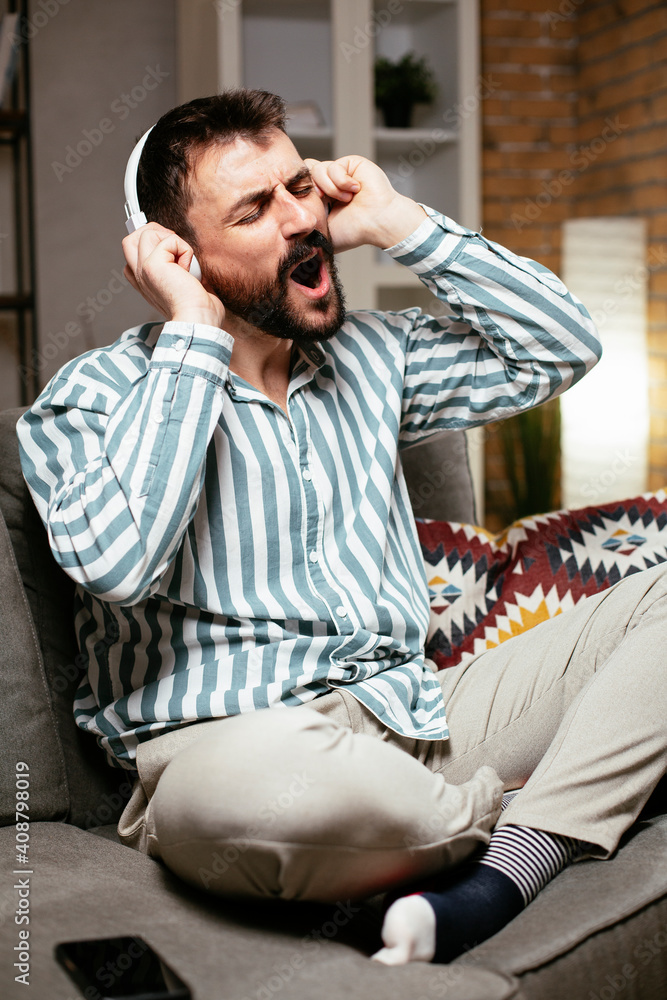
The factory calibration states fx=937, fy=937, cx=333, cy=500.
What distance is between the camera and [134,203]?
1.34 meters

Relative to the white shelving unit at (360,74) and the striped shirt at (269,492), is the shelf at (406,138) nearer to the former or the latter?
the white shelving unit at (360,74)

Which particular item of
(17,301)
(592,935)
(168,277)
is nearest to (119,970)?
(592,935)

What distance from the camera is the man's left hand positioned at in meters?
1.45

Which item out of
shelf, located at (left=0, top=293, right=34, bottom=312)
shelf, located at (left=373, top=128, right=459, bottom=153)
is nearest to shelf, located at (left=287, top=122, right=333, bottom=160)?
shelf, located at (left=373, top=128, right=459, bottom=153)

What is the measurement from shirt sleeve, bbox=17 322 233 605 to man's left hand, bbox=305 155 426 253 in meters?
0.42

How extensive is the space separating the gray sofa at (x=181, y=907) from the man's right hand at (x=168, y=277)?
0.31 meters

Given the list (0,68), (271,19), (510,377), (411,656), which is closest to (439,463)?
(510,377)

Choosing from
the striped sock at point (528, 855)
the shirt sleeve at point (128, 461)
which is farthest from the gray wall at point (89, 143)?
the striped sock at point (528, 855)

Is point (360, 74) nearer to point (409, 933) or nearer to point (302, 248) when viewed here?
point (302, 248)

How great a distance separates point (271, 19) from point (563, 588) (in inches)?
93.6

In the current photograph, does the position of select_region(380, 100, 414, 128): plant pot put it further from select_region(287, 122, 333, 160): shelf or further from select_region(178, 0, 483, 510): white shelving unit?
select_region(287, 122, 333, 160): shelf

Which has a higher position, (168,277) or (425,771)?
(168,277)

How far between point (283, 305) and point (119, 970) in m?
0.87

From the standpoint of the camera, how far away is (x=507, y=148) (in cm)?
361
